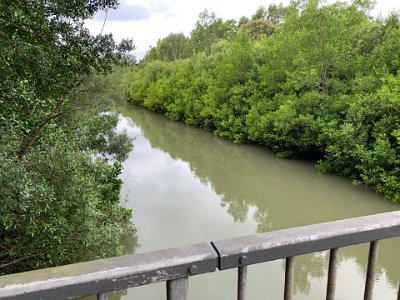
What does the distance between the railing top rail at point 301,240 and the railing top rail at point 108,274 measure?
0.22 feet

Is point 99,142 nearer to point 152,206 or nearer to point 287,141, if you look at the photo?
point 152,206

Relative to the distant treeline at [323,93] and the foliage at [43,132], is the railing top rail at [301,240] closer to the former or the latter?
the foliage at [43,132]

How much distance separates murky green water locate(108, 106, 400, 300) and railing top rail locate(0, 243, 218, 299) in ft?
15.0

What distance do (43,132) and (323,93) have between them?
31.7 ft

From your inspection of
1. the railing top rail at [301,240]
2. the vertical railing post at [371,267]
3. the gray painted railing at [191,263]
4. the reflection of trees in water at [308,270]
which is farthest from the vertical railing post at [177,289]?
the reflection of trees in water at [308,270]

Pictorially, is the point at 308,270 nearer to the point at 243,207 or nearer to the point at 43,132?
the point at 243,207

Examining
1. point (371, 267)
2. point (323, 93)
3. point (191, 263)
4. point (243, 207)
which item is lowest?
point (243, 207)

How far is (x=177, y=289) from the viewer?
96 centimetres

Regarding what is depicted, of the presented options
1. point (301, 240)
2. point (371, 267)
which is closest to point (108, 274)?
point (301, 240)

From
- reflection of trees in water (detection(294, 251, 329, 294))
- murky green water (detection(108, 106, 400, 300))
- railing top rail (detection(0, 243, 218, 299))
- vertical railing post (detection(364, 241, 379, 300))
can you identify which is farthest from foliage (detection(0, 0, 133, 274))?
reflection of trees in water (detection(294, 251, 329, 294))

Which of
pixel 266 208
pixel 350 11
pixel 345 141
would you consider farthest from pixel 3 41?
pixel 350 11

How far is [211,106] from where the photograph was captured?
17062 millimetres

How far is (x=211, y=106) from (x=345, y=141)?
890cm

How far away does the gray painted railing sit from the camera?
84cm
